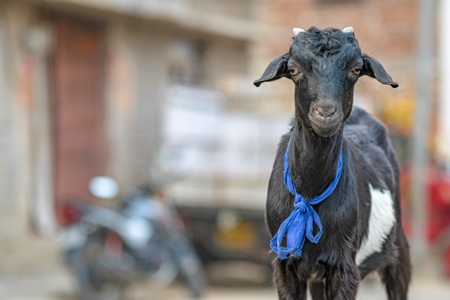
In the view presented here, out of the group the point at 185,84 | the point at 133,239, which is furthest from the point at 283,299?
the point at 185,84

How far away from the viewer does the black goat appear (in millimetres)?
3490

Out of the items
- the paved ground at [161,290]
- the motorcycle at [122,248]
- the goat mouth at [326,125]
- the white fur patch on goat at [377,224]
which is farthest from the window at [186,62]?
the goat mouth at [326,125]

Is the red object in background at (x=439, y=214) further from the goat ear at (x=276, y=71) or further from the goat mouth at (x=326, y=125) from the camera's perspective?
the goat mouth at (x=326, y=125)

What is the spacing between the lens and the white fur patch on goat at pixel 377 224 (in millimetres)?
4180

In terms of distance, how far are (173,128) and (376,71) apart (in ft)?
24.5

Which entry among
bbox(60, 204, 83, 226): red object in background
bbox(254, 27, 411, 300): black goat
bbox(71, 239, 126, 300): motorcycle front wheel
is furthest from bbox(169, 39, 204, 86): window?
bbox(254, 27, 411, 300): black goat

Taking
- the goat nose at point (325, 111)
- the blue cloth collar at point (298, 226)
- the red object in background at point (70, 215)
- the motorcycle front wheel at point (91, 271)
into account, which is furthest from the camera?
the red object in background at point (70, 215)

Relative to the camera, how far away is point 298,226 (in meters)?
3.67

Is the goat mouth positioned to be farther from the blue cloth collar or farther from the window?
the window

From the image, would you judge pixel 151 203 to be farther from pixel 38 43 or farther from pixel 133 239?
pixel 38 43

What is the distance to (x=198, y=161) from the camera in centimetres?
1098

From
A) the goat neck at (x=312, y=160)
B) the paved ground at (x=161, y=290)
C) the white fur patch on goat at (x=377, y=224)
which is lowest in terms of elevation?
the paved ground at (x=161, y=290)

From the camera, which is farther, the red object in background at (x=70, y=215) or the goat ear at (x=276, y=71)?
the red object in background at (x=70, y=215)

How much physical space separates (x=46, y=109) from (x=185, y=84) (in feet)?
11.2
